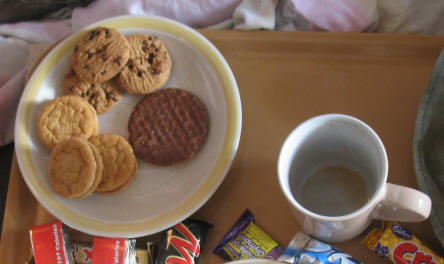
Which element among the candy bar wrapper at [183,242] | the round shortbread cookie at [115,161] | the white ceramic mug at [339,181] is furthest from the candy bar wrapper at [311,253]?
the round shortbread cookie at [115,161]

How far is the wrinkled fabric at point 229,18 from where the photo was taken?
0.80 metres

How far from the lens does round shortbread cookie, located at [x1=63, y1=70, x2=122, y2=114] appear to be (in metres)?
0.76

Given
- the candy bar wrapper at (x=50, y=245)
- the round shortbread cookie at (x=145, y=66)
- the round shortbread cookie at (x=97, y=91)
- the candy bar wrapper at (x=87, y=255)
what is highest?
the round shortbread cookie at (x=145, y=66)

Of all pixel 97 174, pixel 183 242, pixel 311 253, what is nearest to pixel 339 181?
pixel 311 253

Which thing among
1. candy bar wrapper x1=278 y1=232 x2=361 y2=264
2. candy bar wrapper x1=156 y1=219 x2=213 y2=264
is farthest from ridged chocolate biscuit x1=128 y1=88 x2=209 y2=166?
candy bar wrapper x1=278 y1=232 x2=361 y2=264

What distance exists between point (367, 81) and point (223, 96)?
0.24m

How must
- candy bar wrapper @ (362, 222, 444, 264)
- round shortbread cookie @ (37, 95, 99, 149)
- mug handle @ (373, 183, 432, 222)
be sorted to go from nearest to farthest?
mug handle @ (373, 183, 432, 222)
candy bar wrapper @ (362, 222, 444, 264)
round shortbread cookie @ (37, 95, 99, 149)

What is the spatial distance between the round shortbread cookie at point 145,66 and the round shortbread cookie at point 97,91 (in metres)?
0.02

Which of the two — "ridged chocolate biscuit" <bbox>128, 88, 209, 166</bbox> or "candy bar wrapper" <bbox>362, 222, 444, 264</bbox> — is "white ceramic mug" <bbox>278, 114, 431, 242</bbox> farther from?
"ridged chocolate biscuit" <bbox>128, 88, 209, 166</bbox>

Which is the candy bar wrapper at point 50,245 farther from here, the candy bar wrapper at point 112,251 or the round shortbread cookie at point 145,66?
the round shortbread cookie at point 145,66

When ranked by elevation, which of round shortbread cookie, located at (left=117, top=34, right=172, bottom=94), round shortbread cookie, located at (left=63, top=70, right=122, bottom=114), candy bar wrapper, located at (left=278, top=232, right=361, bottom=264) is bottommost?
candy bar wrapper, located at (left=278, top=232, right=361, bottom=264)

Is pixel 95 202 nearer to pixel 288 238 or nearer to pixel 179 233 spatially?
pixel 179 233

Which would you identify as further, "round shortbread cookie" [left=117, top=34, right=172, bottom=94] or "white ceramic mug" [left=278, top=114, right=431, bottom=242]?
"round shortbread cookie" [left=117, top=34, right=172, bottom=94]

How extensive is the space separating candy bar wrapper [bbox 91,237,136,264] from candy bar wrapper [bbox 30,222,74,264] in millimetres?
46
